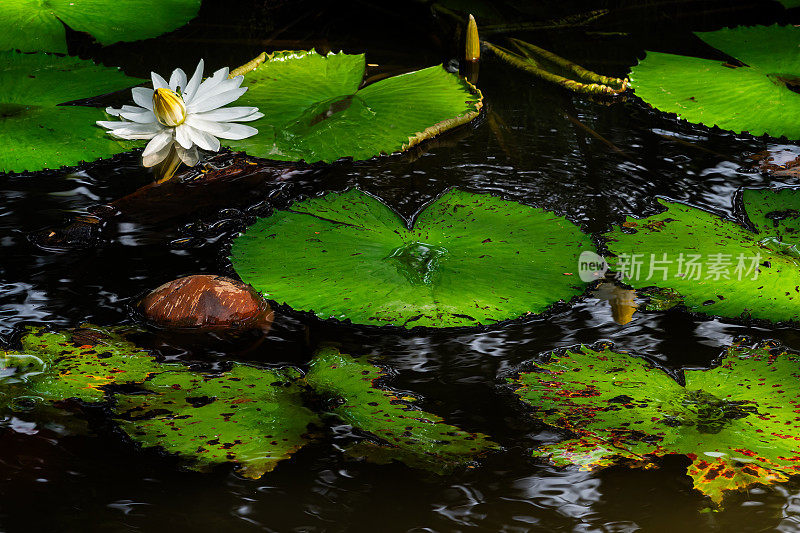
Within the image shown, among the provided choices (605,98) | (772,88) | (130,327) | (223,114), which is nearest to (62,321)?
(130,327)

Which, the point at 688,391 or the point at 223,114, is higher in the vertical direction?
the point at 223,114

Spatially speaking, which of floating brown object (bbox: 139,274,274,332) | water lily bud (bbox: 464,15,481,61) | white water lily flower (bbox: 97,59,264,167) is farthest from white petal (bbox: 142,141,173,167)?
water lily bud (bbox: 464,15,481,61)

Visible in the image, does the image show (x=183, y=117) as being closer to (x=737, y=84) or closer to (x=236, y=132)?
(x=236, y=132)

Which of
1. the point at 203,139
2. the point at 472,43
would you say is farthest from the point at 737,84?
the point at 203,139

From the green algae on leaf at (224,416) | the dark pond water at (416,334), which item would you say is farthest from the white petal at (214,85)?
the green algae on leaf at (224,416)

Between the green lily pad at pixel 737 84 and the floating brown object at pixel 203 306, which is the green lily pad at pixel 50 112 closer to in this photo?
the floating brown object at pixel 203 306

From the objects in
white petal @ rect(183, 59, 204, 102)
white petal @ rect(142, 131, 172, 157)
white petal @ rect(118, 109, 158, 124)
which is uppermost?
white petal @ rect(183, 59, 204, 102)

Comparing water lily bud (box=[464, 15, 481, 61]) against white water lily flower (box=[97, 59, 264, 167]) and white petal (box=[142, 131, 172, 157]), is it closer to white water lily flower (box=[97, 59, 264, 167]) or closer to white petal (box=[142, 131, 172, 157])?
white water lily flower (box=[97, 59, 264, 167])

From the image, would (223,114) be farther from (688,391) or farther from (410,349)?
(688,391)
